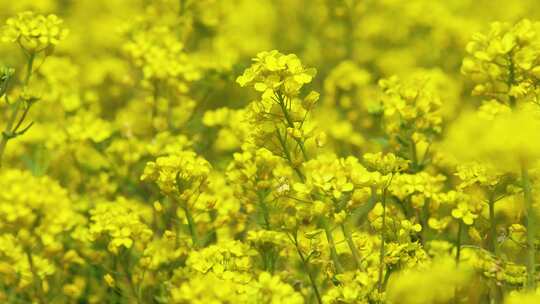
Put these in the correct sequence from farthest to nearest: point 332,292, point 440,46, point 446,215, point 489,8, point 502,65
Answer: point 489,8
point 440,46
point 446,215
point 502,65
point 332,292

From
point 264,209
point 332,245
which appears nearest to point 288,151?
point 332,245

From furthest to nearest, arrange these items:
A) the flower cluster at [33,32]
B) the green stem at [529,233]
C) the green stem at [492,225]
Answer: the flower cluster at [33,32]
the green stem at [492,225]
the green stem at [529,233]

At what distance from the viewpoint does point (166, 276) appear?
3.39 meters

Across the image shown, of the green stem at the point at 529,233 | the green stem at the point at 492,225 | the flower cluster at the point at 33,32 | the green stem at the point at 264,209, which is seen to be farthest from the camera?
the flower cluster at the point at 33,32

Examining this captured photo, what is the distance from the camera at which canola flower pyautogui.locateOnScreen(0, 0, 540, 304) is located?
2676 millimetres

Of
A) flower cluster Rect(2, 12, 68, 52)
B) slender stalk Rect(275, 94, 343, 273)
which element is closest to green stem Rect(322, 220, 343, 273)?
slender stalk Rect(275, 94, 343, 273)

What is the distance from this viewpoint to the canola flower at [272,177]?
268 cm

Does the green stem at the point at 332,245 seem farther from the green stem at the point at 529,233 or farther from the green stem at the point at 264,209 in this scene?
the green stem at the point at 529,233

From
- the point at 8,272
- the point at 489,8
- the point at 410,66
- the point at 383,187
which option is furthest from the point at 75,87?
the point at 489,8

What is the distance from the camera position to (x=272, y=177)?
321 cm

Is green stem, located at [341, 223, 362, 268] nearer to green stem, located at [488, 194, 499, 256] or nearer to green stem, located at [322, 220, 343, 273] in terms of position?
green stem, located at [322, 220, 343, 273]

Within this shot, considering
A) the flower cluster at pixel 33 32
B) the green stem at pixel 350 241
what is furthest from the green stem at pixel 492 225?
the flower cluster at pixel 33 32

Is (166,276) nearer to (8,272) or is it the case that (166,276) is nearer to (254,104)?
(8,272)

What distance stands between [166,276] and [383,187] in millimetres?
1033
